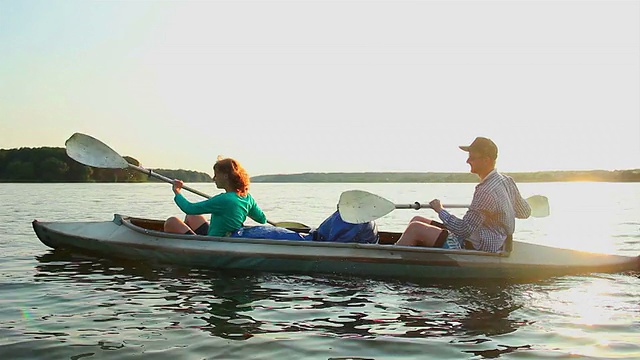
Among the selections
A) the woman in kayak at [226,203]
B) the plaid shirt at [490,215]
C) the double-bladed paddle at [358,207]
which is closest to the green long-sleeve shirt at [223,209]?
the woman in kayak at [226,203]

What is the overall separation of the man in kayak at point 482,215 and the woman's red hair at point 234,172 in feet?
6.94

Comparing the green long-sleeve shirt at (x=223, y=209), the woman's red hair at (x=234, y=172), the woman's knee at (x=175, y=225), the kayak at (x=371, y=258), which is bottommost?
the kayak at (x=371, y=258)

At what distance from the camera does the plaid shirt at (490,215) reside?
7.43 metres

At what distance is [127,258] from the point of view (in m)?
9.26

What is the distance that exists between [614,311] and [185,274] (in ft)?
15.9

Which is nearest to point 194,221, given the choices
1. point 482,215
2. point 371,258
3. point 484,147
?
point 371,258

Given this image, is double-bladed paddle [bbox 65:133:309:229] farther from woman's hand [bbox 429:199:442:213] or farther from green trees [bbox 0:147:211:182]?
green trees [bbox 0:147:211:182]

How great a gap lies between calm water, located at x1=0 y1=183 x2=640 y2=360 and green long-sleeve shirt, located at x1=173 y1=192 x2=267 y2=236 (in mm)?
621

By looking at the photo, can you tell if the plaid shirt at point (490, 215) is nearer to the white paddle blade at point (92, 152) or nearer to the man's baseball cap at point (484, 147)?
the man's baseball cap at point (484, 147)

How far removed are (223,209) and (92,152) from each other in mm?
3202

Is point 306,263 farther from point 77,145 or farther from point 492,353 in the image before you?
point 77,145

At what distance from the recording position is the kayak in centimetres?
782

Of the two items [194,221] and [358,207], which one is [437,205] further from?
→ [194,221]

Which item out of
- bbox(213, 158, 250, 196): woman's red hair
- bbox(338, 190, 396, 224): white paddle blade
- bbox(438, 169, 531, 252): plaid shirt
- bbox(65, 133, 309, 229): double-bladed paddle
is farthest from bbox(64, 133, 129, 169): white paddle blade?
bbox(438, 169, 531, 252): plaid shirt
